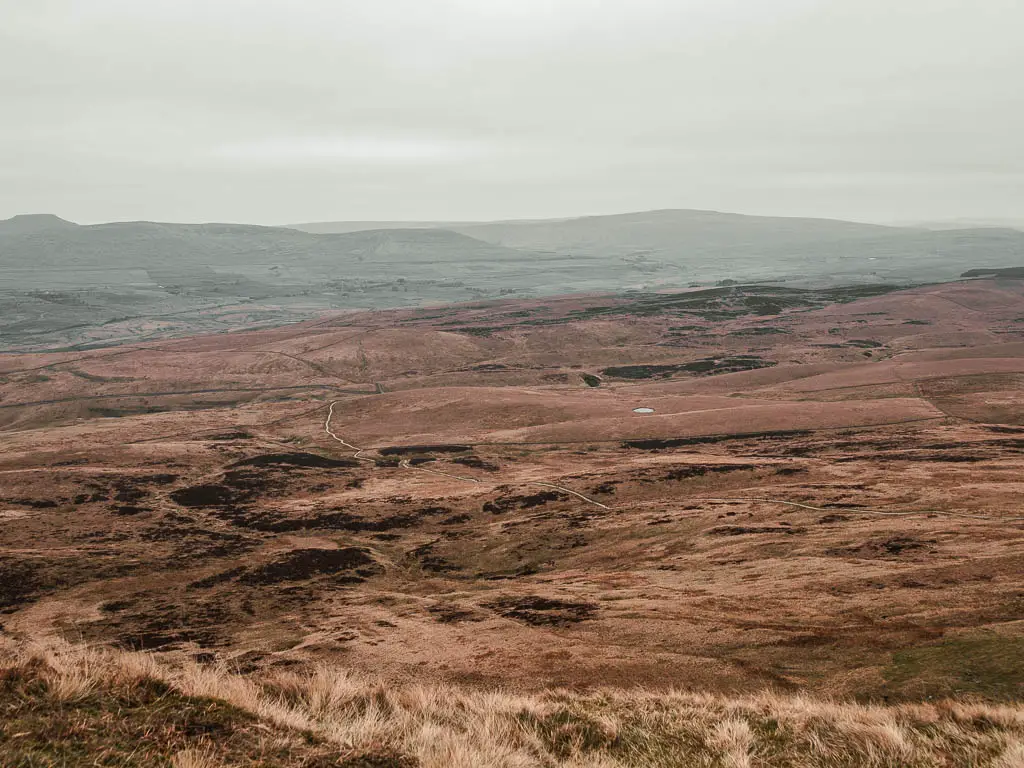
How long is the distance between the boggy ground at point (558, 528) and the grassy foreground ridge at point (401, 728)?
234 inches

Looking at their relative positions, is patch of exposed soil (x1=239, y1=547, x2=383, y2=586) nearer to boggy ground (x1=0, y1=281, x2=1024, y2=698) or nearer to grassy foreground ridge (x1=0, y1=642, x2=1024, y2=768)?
boggy ground (x1=0, y1=281, x2=1024, y2=698)

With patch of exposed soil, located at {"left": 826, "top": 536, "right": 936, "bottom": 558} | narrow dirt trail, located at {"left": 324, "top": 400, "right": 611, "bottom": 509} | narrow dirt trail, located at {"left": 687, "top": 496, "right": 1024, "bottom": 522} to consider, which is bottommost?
narrow dirt trail, located at {"left": 324, "top": 400, "right": 611, "bottom": 509}

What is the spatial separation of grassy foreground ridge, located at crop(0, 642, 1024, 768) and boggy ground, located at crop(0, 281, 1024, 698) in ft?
19.5

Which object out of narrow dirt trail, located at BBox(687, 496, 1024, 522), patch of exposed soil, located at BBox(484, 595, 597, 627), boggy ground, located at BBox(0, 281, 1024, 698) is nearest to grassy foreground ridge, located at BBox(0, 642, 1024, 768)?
boggy ground, located at BBox(0, 281, 1024, 698)

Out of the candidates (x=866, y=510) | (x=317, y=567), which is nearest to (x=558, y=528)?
(x=317, y=567)

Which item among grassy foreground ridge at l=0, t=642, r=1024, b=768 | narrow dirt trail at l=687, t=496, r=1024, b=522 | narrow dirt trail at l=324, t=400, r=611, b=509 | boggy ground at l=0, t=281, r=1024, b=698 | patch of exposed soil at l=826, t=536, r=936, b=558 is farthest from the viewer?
narrow dirt trail at l=324, t=400, r=611, b=509

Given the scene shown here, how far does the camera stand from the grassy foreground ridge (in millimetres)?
11711

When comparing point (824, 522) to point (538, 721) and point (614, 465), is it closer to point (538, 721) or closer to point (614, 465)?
point (614, 465)

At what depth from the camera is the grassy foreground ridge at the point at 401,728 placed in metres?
11.7

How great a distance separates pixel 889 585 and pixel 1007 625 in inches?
270

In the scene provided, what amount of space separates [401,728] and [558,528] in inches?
1593

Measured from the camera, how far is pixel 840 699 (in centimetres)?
1923

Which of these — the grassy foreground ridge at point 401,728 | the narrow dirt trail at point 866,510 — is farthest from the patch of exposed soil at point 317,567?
the grassy foreground ridge at point 401,728

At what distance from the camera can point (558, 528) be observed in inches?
2105
